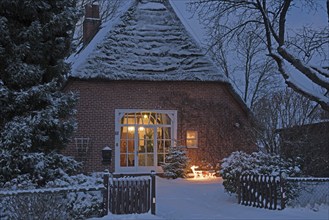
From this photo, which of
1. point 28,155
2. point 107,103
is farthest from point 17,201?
point 107,103

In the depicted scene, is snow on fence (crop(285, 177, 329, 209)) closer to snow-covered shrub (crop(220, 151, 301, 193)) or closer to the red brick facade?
snow-covered shrub (crop(220, 151, 301, 193))

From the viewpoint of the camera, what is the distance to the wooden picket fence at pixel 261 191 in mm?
11414

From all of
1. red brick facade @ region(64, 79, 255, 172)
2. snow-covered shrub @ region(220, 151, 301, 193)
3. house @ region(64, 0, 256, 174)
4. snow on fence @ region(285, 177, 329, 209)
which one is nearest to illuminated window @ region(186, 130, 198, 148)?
house @ region(64, 0, 256, 174)

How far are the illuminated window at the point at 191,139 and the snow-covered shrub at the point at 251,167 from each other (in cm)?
683

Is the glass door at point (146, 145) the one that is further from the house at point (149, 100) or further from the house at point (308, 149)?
the house at point (308, 149)

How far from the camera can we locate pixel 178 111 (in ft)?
65.1

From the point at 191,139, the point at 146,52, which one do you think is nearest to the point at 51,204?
the point at 191,139

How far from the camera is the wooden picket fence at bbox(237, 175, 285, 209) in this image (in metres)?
11.4

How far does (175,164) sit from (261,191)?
714 centimetres

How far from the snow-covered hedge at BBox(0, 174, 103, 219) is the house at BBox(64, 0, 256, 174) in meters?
8.60

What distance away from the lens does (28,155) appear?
10.5 meters

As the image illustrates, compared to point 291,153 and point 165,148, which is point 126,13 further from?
point 291,153

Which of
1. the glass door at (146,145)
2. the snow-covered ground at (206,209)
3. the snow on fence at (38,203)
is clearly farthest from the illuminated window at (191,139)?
the snow on fence at (38,203)

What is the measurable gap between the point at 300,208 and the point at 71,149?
9978 mm
